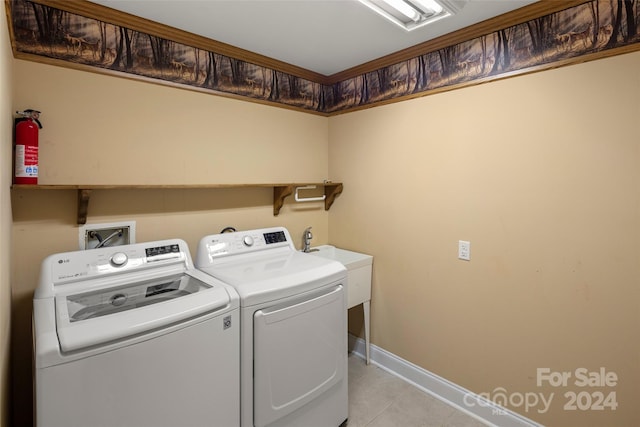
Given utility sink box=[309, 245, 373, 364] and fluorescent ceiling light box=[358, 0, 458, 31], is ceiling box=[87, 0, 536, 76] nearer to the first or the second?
fluorescent ceiling light box=[358, 0, 458, 31]

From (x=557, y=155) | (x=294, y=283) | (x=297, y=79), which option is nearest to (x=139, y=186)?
(x=294, y=283)

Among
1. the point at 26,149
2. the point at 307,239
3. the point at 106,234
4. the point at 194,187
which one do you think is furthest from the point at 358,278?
the point at 26,149

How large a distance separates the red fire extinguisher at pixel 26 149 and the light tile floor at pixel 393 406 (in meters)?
2.18

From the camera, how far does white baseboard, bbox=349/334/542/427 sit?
A: 1.89m

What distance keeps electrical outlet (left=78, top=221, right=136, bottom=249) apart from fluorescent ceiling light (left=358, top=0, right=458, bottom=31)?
1753 millimetres

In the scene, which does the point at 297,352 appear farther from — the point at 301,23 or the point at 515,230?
the point at 301,23

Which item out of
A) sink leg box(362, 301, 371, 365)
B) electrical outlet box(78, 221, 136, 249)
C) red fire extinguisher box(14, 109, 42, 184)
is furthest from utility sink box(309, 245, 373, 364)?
red fire extinguisher box(14, 109, 42, 184)

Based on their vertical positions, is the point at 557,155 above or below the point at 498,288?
above

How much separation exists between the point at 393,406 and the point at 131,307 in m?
1.73

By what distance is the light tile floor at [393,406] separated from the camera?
1974mm

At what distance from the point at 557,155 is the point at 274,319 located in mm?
1668

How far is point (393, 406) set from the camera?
2123 millimetres

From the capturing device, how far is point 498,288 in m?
1.92

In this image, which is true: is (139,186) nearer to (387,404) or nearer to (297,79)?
(297,79)
